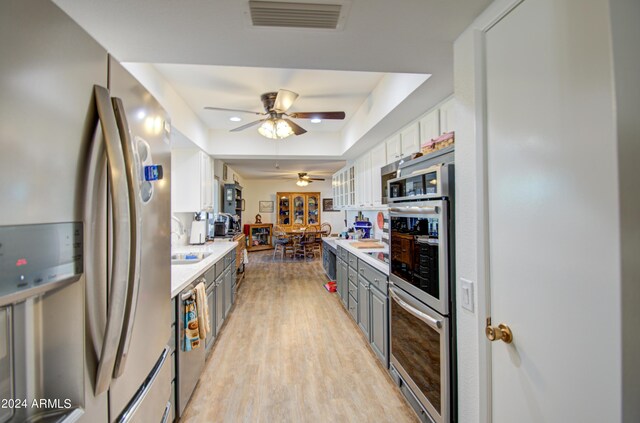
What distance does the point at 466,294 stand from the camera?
1291 mm

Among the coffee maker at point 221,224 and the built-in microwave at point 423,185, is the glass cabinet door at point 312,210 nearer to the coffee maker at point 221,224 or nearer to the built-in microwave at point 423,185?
the coffee maker at point 221,224

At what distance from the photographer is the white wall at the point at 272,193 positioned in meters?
9.83

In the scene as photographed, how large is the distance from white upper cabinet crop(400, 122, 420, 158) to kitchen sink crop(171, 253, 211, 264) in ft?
7.77

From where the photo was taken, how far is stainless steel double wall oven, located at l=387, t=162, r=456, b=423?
1.45 metres

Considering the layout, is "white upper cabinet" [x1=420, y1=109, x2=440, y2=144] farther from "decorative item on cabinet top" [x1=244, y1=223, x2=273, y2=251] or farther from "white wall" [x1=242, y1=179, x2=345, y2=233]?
"decorative item on cabinet top" [x1=244, y1=223, x2=273, y2=251]

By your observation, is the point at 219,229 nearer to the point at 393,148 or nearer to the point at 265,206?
the point at 393,148

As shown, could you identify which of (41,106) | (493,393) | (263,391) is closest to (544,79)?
(493,393)

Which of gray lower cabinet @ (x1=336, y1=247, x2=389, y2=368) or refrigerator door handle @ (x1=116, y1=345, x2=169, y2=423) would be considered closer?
refrigerator door handle @ (x1=116, y1=345, x2=169, y2=423)

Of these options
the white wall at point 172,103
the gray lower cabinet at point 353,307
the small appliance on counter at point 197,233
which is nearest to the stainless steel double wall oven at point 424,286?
the gray lower cabinet at point 353,307

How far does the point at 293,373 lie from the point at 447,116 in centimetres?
243

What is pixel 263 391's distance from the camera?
82.6 inches

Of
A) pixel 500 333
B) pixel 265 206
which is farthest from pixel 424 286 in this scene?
pixel 265 206


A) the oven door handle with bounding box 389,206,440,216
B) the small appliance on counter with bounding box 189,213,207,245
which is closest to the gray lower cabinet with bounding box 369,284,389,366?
the oven door handle with bounding box 389,206,440,216

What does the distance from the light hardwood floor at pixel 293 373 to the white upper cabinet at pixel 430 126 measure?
205 cm
